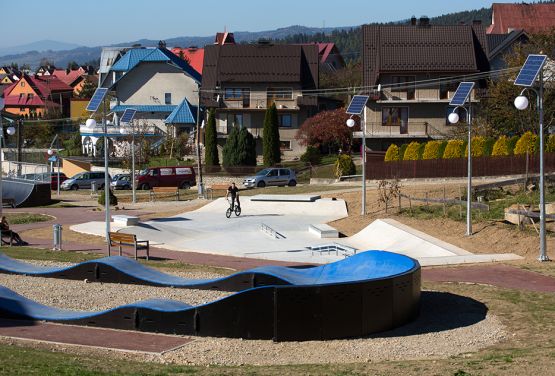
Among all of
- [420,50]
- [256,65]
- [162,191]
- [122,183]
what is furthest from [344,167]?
[256,65]

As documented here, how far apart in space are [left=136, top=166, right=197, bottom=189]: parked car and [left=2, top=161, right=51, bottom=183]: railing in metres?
7.07

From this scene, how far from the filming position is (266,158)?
70812mm

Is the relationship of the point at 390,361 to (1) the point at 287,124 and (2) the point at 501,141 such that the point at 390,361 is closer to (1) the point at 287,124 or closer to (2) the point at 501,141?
(2) the point at 501,141

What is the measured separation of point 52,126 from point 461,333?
284ft

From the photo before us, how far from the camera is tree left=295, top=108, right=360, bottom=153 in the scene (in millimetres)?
72188

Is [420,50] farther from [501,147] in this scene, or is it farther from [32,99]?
[32,99]

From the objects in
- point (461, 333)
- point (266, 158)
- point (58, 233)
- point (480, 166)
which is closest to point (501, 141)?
point (480, 166)

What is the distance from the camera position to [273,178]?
5991 cm

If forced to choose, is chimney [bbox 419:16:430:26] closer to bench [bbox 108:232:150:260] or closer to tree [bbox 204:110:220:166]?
tree [bbox 204:110:220:166]

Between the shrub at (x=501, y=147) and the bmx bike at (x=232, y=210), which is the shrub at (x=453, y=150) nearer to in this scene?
the shrub at (x=501, y=147)

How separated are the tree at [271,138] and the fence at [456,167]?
17.5 meters

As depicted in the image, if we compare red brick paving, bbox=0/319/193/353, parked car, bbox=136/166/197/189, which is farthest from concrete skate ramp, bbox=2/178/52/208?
red brick paving, bbox=0/319/193/353

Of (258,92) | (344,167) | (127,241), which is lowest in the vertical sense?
(127,241)

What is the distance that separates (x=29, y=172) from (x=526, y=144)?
91.3ft
